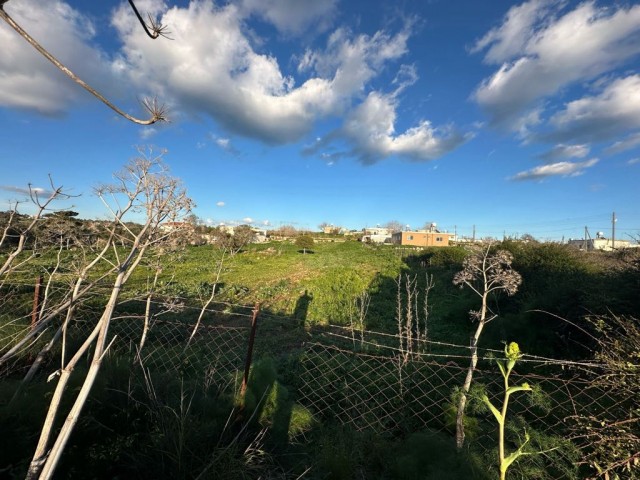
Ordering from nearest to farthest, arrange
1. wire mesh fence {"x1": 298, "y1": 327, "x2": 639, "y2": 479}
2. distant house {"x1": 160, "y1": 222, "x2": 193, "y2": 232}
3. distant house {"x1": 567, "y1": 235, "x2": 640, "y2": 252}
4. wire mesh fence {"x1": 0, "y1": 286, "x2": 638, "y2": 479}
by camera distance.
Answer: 1. distant house {"x1": 160, "y1": 222, "x2": 193, "y2": 232}
2. wire mesh fence {"x1": 298, "y1": 327, "x2": 639, "y2": 479}
3. wire mesh fence {"x1": 0, "y1": 286, "x2": 638, "y2": 479}
4. distant house {"x1": 567, "y1": 235, "x2": 640, "y2": 252}

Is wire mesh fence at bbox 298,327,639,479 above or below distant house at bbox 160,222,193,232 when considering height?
below

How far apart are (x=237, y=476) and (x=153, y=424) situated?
0.79 metres

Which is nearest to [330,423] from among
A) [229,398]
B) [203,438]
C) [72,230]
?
[229,398]

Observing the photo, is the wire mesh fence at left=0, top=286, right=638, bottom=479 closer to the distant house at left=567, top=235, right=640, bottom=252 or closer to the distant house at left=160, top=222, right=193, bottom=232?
the distant house at left=160, top=222, right=193, bottom=232

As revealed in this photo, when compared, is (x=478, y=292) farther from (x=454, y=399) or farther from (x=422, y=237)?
(x=422, y=237)

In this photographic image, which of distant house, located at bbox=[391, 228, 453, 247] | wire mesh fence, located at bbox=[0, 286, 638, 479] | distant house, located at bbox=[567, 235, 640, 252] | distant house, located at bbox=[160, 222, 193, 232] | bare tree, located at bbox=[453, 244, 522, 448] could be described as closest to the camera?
distant house, located at bbox=[160, 222, 193, 232]

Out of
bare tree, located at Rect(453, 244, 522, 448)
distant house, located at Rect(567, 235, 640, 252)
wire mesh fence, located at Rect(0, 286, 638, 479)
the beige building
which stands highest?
the beige building

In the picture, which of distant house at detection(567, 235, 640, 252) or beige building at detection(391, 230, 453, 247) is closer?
distant house at detection(567, 235, 640, 252)

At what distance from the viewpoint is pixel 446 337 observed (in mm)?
8039

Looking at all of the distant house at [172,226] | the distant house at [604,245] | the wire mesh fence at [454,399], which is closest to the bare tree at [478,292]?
the wire mesh fence at [454,399]

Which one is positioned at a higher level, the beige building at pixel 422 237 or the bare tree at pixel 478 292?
the beige building at pixel 422 237

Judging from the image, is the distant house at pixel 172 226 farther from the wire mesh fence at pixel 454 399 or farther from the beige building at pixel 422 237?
the beige building at pixel 422 237

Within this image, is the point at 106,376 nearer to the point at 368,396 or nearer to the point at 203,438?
the point at 203,438

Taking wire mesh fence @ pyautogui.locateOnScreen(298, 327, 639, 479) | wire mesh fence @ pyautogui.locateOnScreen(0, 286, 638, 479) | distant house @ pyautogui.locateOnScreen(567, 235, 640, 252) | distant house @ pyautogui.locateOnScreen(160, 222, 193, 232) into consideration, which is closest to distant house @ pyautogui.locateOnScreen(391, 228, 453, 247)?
distant house @ pyautogui.locateOnScreen(567, 235, 640, 252)
